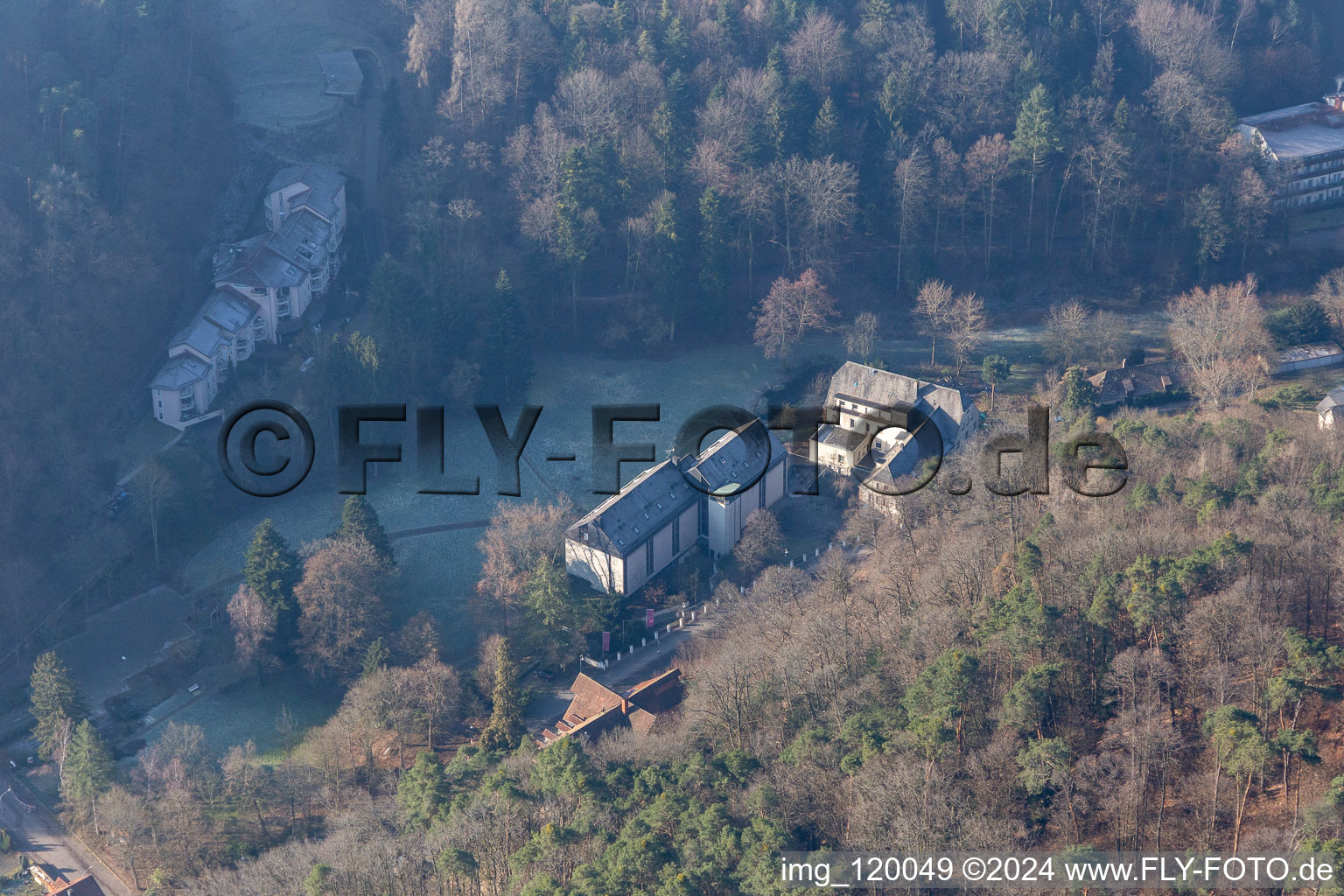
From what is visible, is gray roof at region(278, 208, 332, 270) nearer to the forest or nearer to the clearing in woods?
the forest

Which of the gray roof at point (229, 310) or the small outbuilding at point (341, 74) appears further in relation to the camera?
the small outbuilding at point (341, 74)

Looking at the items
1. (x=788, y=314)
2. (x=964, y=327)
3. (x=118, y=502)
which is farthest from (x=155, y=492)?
(x=964, y=327)

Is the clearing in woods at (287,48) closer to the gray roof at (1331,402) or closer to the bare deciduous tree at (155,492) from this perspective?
the bare deciduous tree at (155,492)

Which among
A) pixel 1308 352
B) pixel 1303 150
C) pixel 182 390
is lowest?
pixel 1308 352

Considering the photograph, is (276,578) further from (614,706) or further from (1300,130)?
(1300,130)

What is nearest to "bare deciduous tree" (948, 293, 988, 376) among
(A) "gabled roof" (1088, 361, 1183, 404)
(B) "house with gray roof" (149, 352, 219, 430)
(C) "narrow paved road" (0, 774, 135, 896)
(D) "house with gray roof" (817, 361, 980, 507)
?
(D) "house with gray roof" (817, 361, 980, 507)

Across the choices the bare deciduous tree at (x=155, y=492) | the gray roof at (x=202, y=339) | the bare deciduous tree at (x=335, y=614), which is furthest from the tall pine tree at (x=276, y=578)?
the gray roof at (x=202, y=339)

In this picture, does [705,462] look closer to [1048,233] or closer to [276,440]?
[276,440]
